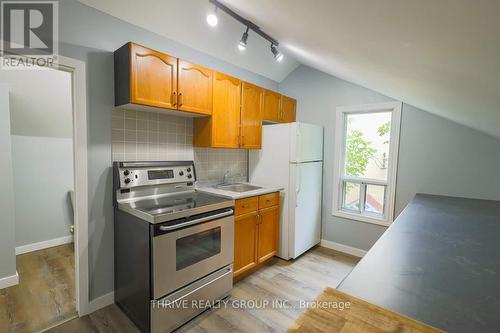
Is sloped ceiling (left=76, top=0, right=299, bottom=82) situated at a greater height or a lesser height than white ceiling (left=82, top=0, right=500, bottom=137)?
greater

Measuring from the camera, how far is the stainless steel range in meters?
1.65

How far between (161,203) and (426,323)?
1816mm

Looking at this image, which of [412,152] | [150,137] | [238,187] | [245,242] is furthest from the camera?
[238,187]

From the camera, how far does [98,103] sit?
74.9 inches

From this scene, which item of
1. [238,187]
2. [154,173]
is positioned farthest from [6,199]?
[238,187]

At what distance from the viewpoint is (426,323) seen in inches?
25.2

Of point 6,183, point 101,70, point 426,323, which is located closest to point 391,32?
point 426,323

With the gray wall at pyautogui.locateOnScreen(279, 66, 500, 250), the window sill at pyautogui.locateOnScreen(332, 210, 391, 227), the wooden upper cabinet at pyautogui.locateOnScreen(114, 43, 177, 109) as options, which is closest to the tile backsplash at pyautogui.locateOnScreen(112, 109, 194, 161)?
the wooden upper cabinet at pyautogui.locateOnScreen(114, 43, 177, 109)

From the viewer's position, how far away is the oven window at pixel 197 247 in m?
1.80

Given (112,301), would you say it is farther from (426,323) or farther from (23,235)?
(426,323)

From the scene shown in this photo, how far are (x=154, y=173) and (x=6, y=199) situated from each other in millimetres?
1387

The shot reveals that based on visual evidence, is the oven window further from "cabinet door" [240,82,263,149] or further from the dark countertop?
the dark countertop

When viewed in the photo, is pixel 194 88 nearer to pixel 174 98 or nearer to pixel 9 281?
pixel 174 98

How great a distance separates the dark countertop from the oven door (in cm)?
126
